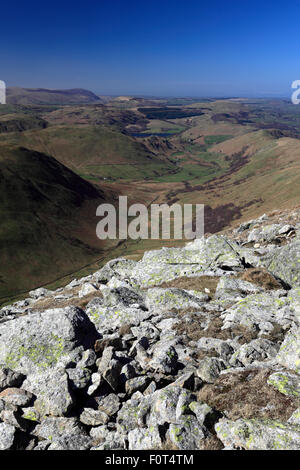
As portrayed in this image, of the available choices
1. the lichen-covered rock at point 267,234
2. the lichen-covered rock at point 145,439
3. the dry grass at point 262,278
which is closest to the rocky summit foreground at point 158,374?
the lichen-covered rock at point 145,439

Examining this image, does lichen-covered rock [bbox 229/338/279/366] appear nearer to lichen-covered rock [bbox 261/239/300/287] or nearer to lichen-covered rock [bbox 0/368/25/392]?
lichen-covered rock [bbox 0/368/25/392]

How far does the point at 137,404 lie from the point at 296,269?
61.8ft

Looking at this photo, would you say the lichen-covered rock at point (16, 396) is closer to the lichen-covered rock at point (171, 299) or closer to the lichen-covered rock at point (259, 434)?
the lichen-covered rock at point (259, 434)

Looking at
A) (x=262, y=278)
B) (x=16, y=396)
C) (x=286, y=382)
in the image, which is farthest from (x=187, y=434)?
(x=262, y=278)

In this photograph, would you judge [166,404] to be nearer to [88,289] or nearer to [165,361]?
[165,361]

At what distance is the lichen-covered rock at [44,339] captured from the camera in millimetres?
14945

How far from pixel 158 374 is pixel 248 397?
407cm

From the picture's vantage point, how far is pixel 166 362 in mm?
14086

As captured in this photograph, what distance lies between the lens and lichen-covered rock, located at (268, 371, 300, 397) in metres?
11.3

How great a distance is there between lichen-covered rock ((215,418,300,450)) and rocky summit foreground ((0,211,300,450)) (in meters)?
0.03

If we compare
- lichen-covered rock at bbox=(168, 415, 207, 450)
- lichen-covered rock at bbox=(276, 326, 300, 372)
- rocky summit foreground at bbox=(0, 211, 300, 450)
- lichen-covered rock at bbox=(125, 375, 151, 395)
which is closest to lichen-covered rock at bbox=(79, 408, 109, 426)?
rocky summit foreground at bbox=(0, 211, 300, 450)

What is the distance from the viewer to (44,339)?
1577 cm

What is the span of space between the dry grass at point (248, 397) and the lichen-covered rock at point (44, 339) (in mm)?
7241
